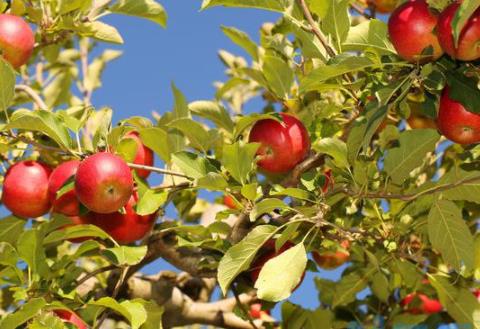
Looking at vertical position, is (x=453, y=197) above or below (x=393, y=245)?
above

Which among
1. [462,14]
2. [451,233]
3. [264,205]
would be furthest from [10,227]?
[462,14]

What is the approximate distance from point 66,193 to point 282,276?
28.3 inches

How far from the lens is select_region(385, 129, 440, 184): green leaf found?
1.93m

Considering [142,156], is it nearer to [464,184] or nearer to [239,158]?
[239,158]

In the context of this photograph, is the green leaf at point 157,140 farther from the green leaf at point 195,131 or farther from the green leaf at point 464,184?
the green leaf at point 464,184

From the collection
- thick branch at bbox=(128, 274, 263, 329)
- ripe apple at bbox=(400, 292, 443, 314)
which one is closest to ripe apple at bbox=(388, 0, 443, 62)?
ripe apple at bbox=(400, 292, 443, 314)

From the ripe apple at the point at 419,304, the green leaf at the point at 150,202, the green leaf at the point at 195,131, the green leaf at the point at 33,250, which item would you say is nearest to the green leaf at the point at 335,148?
the green leaf at the point at 195,131

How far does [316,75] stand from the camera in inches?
69.7

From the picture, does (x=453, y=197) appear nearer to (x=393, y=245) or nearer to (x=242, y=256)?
(x=393, y=245)

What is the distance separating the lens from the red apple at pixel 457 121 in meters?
1.87

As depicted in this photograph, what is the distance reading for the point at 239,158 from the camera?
77.6 inches

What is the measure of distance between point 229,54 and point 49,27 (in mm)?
1180

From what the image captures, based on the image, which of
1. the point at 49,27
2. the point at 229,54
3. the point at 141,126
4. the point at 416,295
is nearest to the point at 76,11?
the point at 49,27

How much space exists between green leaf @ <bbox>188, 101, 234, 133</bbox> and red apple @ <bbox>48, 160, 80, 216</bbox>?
38cm
